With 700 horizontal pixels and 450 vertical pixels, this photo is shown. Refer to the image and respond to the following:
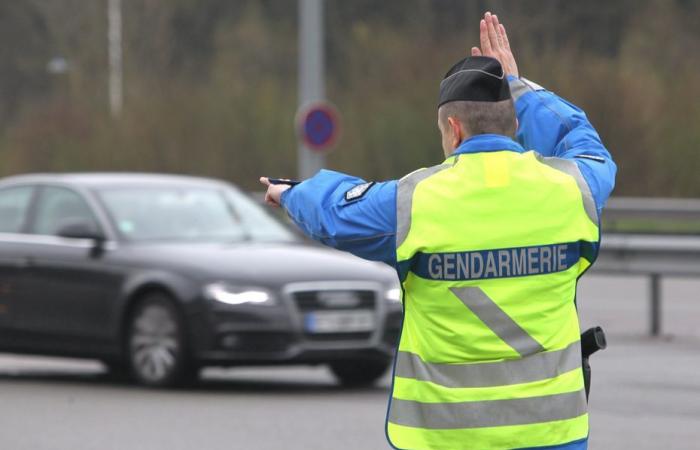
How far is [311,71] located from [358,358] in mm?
13504

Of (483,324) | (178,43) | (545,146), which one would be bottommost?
(178,43)

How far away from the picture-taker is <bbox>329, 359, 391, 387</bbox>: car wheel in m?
12.0

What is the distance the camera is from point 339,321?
1158 centimetres

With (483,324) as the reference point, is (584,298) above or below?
below

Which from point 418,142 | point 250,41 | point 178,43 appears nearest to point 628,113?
point 418,142

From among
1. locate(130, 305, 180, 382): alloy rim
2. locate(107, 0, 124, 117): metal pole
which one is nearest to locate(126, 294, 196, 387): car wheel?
locate(130, 305, 180, 382): alloy rim

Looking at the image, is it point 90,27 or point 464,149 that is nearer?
point 464,149

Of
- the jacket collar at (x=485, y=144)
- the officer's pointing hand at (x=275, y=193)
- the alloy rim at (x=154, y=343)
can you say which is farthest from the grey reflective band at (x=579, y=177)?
the alloy rim at (x=154, y=343)

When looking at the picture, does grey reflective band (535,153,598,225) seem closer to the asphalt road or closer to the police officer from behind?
the police officer from behind

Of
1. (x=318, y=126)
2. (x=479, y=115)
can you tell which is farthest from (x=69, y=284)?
(x=318, y=126)

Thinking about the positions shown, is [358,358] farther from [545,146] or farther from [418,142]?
[418,142]

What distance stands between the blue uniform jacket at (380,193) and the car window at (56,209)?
27.2ft

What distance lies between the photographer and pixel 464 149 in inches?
168

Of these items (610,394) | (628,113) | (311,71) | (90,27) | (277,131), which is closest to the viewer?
(610,394)
